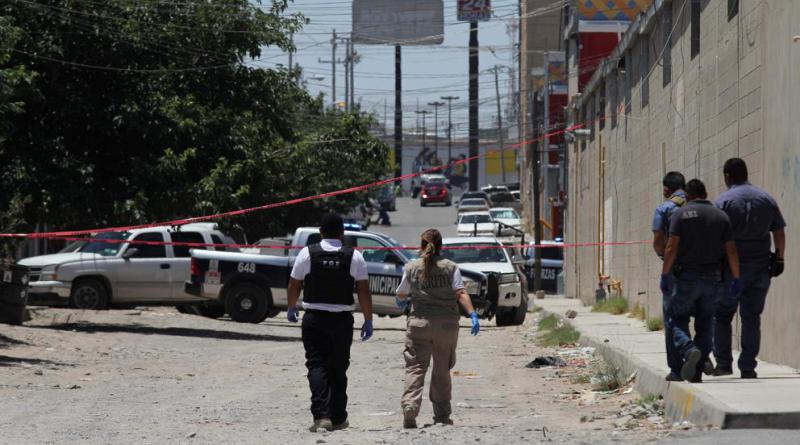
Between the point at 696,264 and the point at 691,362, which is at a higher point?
the point at 696,264

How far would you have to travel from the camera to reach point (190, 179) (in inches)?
943

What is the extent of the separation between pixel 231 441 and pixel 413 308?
204 cm

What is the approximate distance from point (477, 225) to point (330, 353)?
44624 millimetres

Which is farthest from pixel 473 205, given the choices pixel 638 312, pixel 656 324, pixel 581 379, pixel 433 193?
pixel 581 379

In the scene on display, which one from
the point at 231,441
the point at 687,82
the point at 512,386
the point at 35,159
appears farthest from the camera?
the point at 35,159

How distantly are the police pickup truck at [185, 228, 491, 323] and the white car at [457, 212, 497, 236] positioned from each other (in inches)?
1098

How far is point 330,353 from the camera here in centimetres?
1058

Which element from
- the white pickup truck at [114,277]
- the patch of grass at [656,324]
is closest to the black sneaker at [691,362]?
the patch of grass at [656,324]

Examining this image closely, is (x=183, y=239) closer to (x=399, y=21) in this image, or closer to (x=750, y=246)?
(x=750, y=246)

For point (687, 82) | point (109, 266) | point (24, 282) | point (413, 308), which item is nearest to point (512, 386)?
point (413, 308)

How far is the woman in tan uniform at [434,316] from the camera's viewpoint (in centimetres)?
1065

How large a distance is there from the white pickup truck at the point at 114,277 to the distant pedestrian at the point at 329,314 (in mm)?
15654

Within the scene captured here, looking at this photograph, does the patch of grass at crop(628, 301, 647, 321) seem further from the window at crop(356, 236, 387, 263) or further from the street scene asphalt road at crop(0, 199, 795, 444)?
the window at crop(356, 236, 387, 263)

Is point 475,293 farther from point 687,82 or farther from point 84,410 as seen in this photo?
point 84,410
